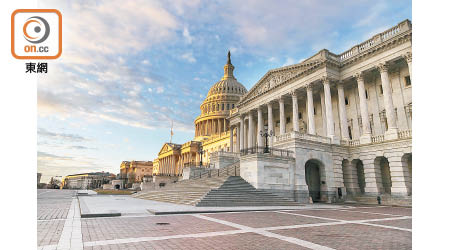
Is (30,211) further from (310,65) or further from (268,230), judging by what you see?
(310,65)

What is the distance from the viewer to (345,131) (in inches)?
1316

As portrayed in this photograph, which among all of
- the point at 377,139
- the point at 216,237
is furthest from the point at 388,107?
the point at 216,237

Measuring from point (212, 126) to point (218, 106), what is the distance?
33.7 ft

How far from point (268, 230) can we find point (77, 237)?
6.66 m

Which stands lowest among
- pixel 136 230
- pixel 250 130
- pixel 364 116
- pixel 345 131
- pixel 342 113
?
pixel 136 230

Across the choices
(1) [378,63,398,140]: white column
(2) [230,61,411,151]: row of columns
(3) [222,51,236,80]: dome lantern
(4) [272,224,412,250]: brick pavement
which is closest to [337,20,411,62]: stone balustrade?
(2) [230,61,411,151]: row of columns

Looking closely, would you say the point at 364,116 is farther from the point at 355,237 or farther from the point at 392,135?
the point at 355,237

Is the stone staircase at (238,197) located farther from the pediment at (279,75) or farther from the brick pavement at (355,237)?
the pediment at (279,75)

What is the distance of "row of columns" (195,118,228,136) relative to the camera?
111 metres

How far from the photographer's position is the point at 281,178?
26.4 m

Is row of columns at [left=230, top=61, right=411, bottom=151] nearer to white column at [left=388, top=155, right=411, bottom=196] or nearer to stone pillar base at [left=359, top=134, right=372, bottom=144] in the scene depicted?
stone pillar base at [left=359, top=134, right=372, bottom=144]

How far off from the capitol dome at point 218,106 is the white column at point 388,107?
81.6 metres

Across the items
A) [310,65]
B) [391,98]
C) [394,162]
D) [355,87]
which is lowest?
[394,162]
